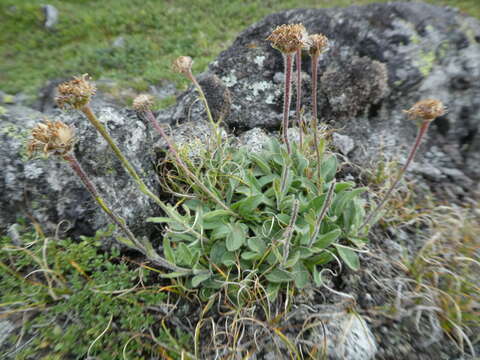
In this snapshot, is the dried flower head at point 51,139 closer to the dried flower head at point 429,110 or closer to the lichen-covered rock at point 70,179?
the lichen-covered rock at point 70,179

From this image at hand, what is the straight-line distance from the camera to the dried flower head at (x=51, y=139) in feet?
4.52

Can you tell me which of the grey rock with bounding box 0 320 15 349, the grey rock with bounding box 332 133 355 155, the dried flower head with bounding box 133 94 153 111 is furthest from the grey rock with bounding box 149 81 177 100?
the grey rock with bounding box 0 320 15 349

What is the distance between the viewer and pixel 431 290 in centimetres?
216

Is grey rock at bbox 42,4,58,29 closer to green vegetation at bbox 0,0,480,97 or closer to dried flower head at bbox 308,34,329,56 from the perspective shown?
green vegetation at bbox 0,0,480,97

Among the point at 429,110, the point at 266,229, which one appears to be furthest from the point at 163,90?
the point at 429,110

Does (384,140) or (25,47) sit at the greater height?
(25,47)

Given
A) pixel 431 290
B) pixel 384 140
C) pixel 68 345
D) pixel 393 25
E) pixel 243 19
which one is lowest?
pixel 431 290

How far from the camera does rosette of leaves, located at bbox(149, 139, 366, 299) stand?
215 centimetres

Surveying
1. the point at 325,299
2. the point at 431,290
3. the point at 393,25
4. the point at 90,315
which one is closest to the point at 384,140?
the point at 393,25

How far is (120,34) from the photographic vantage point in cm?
713

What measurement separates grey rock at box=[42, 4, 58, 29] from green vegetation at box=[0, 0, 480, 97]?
119mm

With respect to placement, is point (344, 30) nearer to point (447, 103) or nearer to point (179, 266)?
point (447, 103)

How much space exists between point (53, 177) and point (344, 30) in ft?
11.2

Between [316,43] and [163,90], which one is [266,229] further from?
[163,90]
